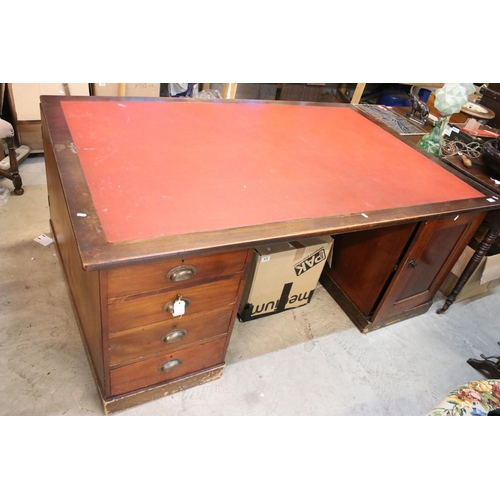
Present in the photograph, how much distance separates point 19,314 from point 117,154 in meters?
0.88

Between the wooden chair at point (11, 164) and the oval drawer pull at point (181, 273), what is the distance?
1525 mm

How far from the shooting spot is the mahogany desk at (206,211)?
40.8 inches

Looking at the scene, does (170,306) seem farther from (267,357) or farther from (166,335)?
(267,357)

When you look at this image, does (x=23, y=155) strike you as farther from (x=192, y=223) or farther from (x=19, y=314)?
(x=192, y=223)

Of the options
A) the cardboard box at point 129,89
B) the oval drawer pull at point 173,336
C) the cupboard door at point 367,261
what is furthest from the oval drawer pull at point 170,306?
the cardboard box at point 129,89

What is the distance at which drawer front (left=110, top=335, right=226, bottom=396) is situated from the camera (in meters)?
1.28

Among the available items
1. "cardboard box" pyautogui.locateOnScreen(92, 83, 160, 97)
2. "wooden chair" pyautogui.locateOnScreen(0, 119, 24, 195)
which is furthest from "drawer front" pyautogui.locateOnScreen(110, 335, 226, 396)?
"cardboard box" pyautogui.locateOnScreen(92, 83, 160, 97)

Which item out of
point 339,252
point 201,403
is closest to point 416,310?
point 339,252

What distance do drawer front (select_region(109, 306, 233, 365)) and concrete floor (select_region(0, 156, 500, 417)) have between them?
30 cm

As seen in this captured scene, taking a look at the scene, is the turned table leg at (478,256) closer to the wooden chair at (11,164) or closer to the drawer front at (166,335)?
the drawer front at (166,335)

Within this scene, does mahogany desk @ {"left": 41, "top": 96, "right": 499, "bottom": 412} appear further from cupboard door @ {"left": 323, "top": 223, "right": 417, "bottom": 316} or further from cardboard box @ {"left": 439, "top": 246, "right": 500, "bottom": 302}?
cardboard box @ {"left": 439, "top": 246, "right": 500, "bottom": 302}

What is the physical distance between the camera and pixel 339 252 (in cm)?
203

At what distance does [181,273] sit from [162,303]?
13 cm

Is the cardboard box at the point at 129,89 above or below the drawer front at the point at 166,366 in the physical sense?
above
